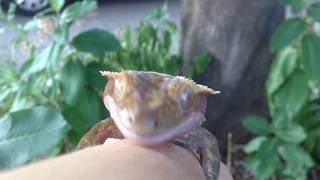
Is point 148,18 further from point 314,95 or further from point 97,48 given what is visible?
point 97,48

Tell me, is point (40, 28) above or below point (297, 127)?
above

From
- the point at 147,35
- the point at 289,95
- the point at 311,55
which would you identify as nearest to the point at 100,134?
the point at 311,55

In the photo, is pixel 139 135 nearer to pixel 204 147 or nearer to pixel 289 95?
pixel 204 147

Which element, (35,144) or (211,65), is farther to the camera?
(211,65)

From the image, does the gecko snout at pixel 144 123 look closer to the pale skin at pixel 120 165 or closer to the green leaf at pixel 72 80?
the pale skin at pixel 120 165

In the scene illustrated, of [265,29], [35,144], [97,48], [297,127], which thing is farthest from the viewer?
[265,29]

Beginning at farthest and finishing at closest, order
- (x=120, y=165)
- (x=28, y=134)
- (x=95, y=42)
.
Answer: (x=95, y=42) → (x=28, y=134) → (x=120, y=165)

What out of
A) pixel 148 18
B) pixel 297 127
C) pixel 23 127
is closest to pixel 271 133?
pixel 297 127
